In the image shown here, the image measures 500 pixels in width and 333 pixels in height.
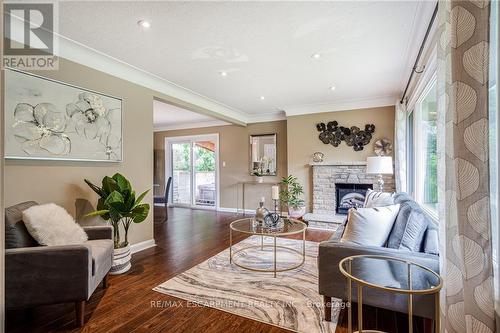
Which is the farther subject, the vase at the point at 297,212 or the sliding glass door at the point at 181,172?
the sliding glass door at the point at 181,172

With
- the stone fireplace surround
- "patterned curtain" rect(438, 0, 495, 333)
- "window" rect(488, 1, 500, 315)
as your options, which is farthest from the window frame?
"patterned curtain" rect(438, 0, 495, 333)

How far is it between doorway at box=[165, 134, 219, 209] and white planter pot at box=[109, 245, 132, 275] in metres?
4.09

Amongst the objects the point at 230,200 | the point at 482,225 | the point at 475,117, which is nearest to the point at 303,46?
the point at 475,117

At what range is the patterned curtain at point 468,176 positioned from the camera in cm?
110

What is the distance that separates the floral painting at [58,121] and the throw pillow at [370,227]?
284cm

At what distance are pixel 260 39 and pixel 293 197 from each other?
364 cm

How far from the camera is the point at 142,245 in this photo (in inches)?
138

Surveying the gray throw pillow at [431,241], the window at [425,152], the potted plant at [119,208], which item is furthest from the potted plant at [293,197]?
the gray throw pillow at [431,241]

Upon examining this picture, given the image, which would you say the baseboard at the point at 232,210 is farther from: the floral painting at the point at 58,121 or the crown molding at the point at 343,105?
the floral painting at the point at 58,121

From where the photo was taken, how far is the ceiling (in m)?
2.11

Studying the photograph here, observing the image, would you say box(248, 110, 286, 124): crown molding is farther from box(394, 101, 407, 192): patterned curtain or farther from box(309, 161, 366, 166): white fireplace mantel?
box(394, 101, 407, 192): patterned curtain

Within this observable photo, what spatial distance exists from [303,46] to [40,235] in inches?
117

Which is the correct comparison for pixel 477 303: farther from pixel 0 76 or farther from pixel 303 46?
pixel 303 46

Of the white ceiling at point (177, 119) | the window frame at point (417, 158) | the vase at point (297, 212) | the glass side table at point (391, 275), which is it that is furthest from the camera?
the white ceiling at point (177, 119)
